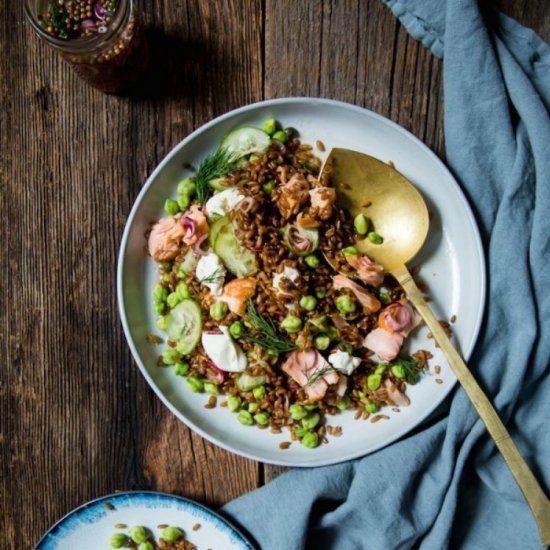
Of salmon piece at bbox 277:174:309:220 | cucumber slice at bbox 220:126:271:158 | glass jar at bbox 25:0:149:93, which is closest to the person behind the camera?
glass jar at bbox 25:0:149:93

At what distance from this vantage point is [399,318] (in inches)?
90.6

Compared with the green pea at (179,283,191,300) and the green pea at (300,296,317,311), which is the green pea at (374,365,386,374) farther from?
the green pea at (179,283,191,300)

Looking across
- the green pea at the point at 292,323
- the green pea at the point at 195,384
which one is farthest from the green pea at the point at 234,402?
the green pea at the point at 292,323

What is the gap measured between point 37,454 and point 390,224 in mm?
1492

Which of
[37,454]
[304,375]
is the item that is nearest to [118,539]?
[37,454]

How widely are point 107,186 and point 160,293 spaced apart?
43 centimetres

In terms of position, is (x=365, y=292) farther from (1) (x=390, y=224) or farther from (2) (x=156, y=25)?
(2) (x=156, y=25)

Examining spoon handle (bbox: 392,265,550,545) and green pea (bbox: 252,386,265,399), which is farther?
green pea (bbox: 252,386,265,399)

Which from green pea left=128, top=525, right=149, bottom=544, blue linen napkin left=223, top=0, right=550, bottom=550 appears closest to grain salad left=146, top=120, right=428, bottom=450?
blue linen napkin left=223, top=0, right=550, bottom=550

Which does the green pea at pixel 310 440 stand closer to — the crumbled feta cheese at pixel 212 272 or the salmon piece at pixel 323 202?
the crumbled feta cheese at pixel 212 272

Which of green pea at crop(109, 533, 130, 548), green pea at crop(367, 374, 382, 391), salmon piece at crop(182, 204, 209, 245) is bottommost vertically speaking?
green pea at crop(109, 533, 130, 548)

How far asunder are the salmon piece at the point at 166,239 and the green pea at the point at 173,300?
122 mm

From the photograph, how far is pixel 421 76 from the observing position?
8.02ft

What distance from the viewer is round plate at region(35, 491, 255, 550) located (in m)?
2.45
